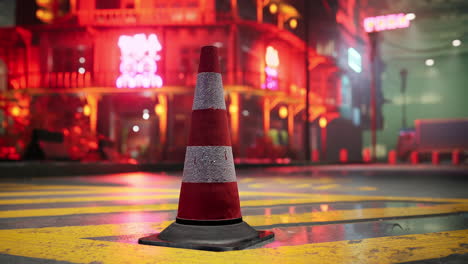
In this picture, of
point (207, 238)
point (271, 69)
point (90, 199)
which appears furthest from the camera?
point (271, 69)

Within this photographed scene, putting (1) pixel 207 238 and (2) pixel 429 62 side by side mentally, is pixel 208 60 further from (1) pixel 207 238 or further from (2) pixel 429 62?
(2) pixel 429 62

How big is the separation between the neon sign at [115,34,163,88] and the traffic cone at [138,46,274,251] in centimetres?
2545

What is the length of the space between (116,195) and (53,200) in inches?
49.3

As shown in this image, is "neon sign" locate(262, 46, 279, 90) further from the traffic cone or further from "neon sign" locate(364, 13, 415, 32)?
the traffic cone

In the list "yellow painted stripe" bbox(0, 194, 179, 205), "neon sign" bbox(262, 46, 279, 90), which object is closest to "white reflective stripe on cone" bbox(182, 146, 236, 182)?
"yellow painted stripe" bbox(0, 194, 179, 205)

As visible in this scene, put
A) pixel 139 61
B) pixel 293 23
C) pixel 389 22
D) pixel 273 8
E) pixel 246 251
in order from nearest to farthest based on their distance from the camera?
pixel 246 251 < pixel 139 61 < pixel 273 8 < pixel 293 23 < pixel 389 22

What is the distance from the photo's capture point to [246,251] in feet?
12.5

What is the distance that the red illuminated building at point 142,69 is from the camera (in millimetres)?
29938

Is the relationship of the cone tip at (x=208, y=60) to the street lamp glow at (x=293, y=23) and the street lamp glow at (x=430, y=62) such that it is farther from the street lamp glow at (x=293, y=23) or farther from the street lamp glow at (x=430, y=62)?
the street lamp glow at (x=430, y=62)

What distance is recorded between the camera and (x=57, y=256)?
12.0ft

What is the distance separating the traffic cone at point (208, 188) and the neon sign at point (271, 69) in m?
27.3

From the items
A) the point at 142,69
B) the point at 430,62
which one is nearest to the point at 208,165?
the point at 142,69

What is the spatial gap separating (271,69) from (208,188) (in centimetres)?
2945

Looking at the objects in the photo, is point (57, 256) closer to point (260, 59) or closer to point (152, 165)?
point (152, 165)
